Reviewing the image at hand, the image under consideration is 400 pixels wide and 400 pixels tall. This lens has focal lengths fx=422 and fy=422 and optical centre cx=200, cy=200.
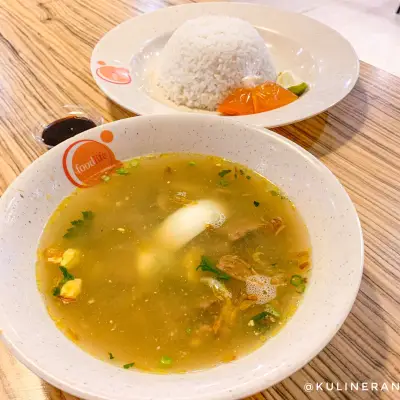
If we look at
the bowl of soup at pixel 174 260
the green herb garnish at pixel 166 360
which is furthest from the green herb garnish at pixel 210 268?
the green herb garnish at pixel 166 360

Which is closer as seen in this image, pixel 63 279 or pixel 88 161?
pixel 63 279

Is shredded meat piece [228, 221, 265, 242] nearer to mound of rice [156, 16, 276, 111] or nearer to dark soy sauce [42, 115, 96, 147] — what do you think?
dark soy sauce [42, 115, 96, 147]

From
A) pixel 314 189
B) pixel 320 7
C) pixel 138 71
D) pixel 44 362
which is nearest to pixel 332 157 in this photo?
pixel 314 189

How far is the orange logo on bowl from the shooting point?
3.83ft

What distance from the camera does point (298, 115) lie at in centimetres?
154

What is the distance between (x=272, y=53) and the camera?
7.23 ft

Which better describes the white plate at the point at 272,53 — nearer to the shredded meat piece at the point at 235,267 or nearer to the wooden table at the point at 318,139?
the wooden table at the point at 318,139

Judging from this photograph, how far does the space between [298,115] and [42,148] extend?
927 mm

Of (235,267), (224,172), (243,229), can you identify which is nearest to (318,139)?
(224,172)

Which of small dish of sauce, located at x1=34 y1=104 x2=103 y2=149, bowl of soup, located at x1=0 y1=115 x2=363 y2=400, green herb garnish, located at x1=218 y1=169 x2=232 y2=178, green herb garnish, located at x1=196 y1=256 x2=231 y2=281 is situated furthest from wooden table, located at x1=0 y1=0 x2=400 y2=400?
green herb garnish, located at x1=218 y1=169 x2=232 y2=178

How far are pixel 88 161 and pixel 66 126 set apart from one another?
41 centimetres

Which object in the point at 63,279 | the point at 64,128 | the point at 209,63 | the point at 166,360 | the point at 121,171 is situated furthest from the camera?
the point at 209,63

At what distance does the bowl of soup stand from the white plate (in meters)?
0.35

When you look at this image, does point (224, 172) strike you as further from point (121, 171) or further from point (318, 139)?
point (318, 139)
